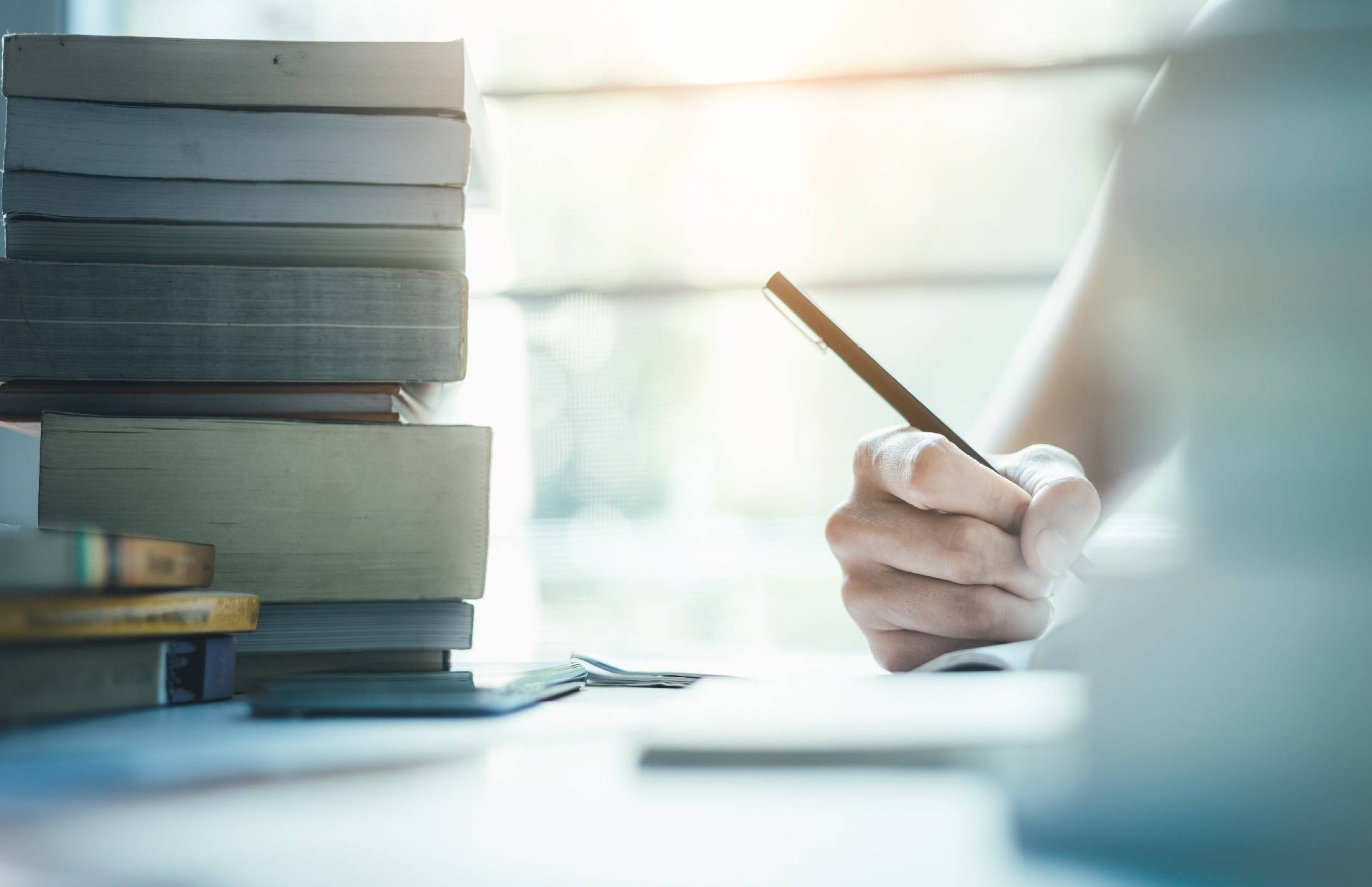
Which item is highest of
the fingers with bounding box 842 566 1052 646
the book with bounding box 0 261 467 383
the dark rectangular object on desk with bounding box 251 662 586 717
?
the book with bounding box 0 261 467 383

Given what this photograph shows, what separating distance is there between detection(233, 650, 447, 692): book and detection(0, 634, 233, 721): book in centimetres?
4

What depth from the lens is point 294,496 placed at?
1.59 feet

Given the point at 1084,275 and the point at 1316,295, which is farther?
the point at 1084,275

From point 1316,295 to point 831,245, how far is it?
942 mm

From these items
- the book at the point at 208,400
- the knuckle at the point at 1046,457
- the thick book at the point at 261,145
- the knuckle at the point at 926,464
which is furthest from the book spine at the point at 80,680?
the knuckle at the point at 1046,457

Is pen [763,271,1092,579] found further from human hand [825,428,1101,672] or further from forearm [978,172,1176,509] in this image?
forearm [978,172,1176,509]

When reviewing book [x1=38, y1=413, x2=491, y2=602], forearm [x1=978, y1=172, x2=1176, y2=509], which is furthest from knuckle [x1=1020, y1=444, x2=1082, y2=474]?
book [x1=38, y1=413, x2=491, y2=602]

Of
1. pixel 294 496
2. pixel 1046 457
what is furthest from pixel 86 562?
pixel 1046 457

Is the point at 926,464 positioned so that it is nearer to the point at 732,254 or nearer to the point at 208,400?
the point at 208,400

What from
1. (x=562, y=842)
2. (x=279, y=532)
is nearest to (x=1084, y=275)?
(x=279, y=532)

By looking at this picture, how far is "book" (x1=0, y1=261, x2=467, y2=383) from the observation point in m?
0.50

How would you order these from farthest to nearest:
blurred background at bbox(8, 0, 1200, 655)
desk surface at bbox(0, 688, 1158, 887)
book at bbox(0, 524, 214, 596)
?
blurred background at bbox(8, 0, 1200, 655)
book at bbox(0, 524, 214, 596)
desk surface at bbox(0, 688, 1158, 887)

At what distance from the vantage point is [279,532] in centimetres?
48

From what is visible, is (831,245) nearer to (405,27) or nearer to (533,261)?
(533,261)
